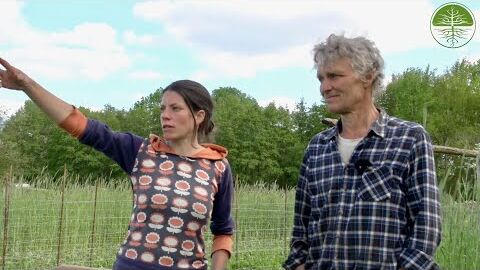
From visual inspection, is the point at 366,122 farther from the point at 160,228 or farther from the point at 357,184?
the point at 160,228

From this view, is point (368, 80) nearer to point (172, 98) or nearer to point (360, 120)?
point (360, 120)

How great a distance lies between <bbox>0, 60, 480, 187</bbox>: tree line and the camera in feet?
87.3

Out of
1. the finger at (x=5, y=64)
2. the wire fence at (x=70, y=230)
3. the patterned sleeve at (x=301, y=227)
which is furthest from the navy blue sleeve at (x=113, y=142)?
the wire fence at (x=70, y=230)

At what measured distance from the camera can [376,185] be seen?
1690 millimetres

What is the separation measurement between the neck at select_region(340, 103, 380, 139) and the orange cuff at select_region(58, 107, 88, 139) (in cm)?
69

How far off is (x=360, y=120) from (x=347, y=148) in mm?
79

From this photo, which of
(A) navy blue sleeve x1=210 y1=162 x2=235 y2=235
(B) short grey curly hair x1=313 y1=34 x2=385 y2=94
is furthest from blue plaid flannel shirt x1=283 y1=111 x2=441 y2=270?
(A) navy blue sleeve x1=210 y1=162 x2=235 y2=235

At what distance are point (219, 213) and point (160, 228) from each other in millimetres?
223

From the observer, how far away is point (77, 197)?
27.0ft

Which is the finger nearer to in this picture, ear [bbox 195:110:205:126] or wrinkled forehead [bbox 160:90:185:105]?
wrinkled forehead [bbox 160:90:185:105]

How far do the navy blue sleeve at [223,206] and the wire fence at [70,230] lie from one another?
14.6 feet

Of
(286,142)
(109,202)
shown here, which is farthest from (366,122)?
(286,142)

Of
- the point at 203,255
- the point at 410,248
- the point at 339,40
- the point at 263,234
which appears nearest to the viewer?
the point at 410,248

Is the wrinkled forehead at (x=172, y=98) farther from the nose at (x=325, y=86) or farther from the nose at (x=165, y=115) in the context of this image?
the nose at (x=325, y=86)
